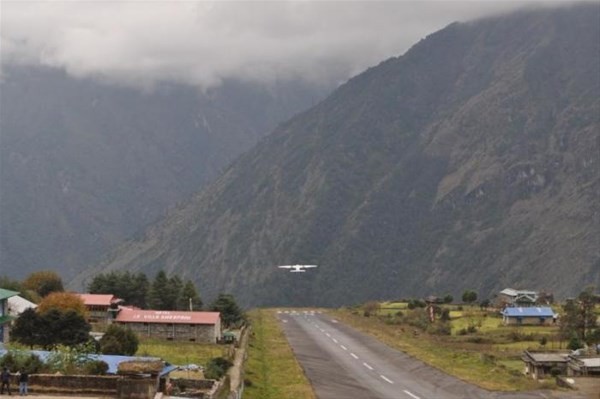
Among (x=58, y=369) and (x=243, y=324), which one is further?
(x=243, y=324)

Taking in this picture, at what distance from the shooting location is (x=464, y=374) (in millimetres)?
68188

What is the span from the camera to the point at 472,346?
309 ft

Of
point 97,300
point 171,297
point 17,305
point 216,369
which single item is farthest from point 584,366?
point 171,297

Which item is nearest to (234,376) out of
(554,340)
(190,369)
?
(190,369)

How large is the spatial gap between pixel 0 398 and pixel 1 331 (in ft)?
154

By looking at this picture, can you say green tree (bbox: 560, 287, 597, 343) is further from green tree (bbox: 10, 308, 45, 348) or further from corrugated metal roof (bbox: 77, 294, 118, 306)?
green tree (bbox: 10, 308, 45, 348)

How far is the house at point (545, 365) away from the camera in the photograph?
7012cm

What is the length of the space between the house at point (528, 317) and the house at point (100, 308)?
55242 mm

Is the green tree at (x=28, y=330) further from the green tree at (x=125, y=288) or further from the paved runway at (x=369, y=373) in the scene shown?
the green tree at (x=125, y=288)

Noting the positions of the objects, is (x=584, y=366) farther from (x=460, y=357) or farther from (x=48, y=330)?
(x=48, y=330)

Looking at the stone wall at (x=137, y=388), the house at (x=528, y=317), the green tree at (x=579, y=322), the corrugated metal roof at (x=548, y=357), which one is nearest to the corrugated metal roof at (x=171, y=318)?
the corrugated metal roof at (x=548, y=357)

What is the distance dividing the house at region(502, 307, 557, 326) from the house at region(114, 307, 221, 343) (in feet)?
153

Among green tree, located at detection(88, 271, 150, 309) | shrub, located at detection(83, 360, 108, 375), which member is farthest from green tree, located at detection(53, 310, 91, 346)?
green tree, located at detection(88, 271, 150, 309)

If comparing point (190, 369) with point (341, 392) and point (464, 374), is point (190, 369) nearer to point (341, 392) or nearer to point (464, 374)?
point (341, 392)
